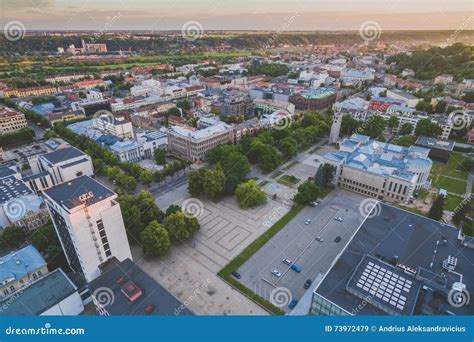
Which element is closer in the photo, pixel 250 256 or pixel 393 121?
pixel 250 256

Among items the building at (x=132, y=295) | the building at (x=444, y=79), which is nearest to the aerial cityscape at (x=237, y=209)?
the building at (x=132, y=295)

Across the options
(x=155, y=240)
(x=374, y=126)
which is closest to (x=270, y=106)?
(x=374, y=126)

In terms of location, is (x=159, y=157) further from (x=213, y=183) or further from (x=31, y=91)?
(x=31, y=91)

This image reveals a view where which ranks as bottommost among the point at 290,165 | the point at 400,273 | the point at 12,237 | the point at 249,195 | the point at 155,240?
the point at 290,165

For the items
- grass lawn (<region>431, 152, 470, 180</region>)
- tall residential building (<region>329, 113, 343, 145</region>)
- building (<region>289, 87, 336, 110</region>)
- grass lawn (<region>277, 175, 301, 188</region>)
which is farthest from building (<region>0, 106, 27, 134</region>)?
grass lawn (<region>431, 152, 470, 180</region>)

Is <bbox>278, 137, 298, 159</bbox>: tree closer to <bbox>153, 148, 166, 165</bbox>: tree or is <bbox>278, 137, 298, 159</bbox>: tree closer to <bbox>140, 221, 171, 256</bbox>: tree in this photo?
<bbox>153, 148, 166, 165</bbox>: tree

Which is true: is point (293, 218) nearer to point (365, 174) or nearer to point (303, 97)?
point (365, 174)
